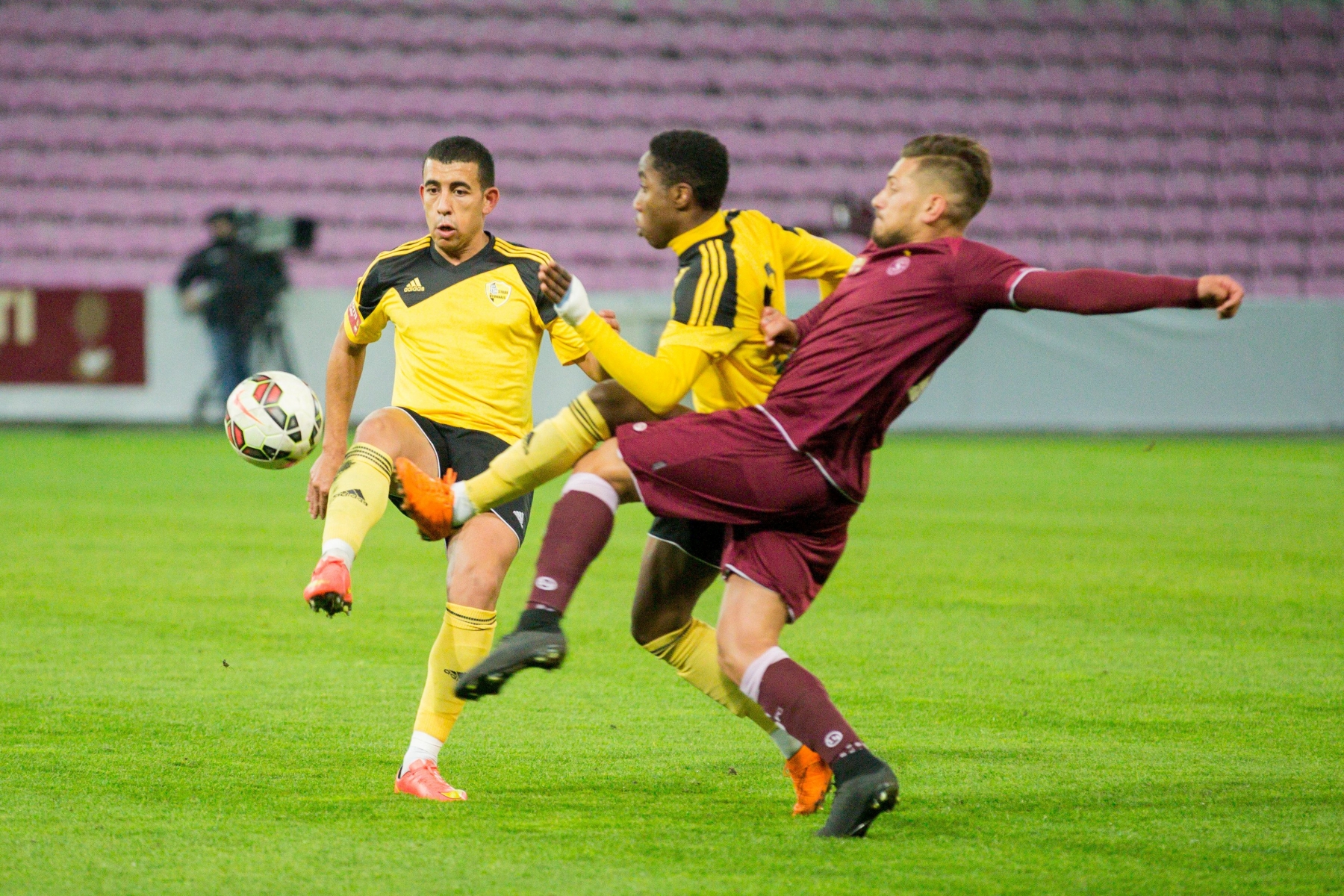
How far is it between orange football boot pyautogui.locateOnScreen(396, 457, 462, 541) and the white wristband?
574 mm

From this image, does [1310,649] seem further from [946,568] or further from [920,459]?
[920,459]

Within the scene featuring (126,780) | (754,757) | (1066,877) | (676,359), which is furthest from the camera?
(754,757)

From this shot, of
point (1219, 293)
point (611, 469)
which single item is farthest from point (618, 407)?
point (1219, 293)

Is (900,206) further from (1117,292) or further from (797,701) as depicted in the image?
(797,701)

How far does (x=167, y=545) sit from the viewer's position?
9.20m

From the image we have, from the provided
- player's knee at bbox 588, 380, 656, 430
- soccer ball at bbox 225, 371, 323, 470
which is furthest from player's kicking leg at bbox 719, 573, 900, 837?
soccer ball at bbox 225, 371, 323, 470

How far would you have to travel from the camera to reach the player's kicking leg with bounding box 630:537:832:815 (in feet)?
13.7

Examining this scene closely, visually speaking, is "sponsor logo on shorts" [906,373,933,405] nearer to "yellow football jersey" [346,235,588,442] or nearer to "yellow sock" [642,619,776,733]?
"yellow sock" [642,619,776,733]

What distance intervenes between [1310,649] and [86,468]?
990 cm

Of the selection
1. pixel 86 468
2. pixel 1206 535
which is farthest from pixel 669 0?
pixel 1206 535

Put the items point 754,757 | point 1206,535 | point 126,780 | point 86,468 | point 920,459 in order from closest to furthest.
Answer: point 126,780, point 754,757, point 1206,535, point 86,468, point 920,459

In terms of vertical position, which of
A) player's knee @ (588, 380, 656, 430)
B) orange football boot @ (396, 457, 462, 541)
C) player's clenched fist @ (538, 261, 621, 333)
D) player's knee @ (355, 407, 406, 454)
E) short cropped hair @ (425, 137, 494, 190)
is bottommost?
orange football boot @ (396, 457, 462, 541)

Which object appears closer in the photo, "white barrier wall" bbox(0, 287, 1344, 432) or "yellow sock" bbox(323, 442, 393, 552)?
"yellow sock" bbox(323, 442, 393, 552)

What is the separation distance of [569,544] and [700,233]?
848 mm
